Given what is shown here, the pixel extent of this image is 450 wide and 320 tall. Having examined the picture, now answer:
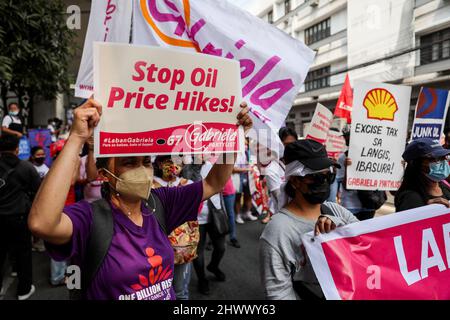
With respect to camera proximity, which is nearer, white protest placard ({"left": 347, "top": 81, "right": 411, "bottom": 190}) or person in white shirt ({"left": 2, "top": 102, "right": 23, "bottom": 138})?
white protest placard ({"left": 347, "top": 81, "right": 411, "bottom": 190})

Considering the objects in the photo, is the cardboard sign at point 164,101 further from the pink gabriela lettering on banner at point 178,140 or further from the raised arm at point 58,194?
the raised arm at point 58,194

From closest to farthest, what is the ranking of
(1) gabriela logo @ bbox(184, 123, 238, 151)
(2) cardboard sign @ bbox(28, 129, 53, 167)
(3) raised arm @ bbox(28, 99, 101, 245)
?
1. (3) raised arm @ bbox(28, 99, 101, 245)
2. (1) gabriela logo @ bbox(184, 123, 238, 151)
3. (2) cardboard sign @ bbox(28, 129, 53, 167)

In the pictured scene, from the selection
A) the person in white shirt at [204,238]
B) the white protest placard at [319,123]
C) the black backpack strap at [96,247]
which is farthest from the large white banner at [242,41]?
the white protest placard at [319,123]

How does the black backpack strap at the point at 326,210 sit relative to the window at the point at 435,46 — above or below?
below

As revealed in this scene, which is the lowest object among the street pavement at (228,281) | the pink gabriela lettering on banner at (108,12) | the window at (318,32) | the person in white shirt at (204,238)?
the street pavement at (228,281)

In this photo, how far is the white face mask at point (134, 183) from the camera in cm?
159

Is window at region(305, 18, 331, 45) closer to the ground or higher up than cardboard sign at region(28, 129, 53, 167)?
higher up

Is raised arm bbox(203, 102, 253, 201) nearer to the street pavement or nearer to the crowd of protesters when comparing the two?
the crowd of protesters

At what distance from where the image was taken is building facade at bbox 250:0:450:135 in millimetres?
18656

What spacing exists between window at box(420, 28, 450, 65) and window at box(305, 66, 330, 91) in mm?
Result: 9133

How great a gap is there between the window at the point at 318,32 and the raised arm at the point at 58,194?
101 ft

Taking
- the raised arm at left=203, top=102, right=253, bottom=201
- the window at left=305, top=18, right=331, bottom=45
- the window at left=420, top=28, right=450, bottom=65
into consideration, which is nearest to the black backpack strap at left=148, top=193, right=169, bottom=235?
the raised arm at left=203, top=102, right=253, bottom=201
